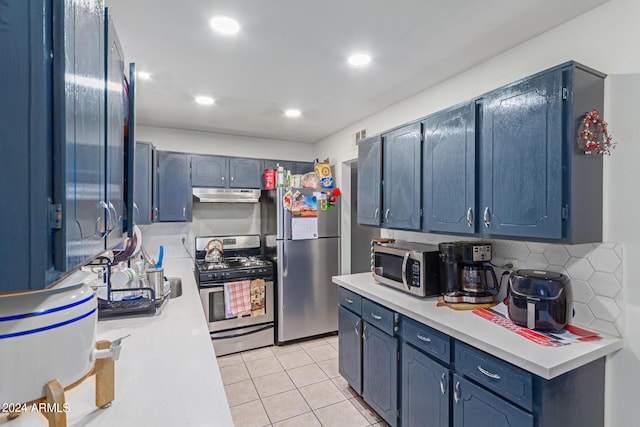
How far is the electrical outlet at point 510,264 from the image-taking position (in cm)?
189

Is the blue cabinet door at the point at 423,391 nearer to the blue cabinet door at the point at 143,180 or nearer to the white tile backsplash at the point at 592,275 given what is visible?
the white tile backsplash at the point at 592,275

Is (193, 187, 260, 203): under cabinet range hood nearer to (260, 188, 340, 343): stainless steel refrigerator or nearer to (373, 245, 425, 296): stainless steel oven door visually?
(260, 188, 340, 343): stainless steel refrigerator

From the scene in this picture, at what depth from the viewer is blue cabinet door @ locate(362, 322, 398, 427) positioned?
6.71 feet

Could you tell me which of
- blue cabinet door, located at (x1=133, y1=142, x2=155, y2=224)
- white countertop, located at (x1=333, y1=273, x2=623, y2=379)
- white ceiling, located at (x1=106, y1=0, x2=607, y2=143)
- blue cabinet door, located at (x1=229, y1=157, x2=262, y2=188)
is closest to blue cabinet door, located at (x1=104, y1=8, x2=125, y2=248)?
white ceiling, located at (x1=106, y1=0, x2=607, y2=143)

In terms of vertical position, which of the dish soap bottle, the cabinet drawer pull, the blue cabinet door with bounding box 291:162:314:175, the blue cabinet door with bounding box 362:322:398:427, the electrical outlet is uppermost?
the blue cabinet door with bounding box 291:162:314:175

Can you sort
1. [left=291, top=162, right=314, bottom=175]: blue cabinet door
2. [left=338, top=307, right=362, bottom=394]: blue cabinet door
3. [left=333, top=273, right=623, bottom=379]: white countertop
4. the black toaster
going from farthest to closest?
[left=291, top=162, right=314, bottom=175]: blue cabinet door → [left=338, top=307, right=362, bottom=394]: blue cabinet door → the black toaster → [left=333, top=273, right=623, bottom=379]: white countertop

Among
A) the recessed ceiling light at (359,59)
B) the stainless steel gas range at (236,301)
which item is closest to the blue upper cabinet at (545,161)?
the recessed ceiling light at (359,59)

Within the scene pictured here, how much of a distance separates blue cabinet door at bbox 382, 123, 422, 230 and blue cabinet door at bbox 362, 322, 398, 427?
83cm

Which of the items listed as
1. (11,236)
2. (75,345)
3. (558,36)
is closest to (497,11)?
(558,36)

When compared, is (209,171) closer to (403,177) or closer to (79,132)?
(403,177)

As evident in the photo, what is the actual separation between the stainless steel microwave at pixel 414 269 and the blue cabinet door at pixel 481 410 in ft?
1.93

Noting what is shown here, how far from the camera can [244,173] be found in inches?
152

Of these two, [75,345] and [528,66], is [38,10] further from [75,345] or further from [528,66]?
[528,66]

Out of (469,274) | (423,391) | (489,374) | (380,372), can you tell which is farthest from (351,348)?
(489,374)
